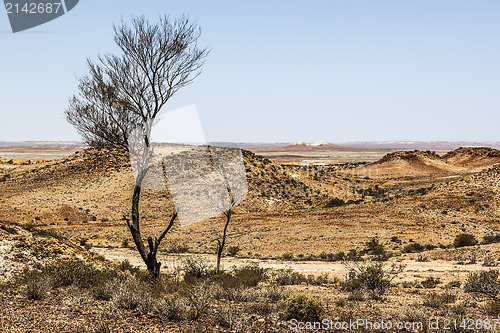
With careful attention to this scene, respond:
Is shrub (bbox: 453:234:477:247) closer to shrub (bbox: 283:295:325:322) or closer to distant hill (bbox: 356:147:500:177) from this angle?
shrub (bbox: 283:295:325:322)

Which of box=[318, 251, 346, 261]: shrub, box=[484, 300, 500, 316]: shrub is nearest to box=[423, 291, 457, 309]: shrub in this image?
box=[484, 300, 500, 316]: shrub

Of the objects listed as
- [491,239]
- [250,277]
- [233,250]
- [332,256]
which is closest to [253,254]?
[233,250]

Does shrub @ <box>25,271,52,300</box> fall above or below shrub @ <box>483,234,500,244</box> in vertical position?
above

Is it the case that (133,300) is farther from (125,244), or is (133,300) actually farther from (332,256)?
(125,244)

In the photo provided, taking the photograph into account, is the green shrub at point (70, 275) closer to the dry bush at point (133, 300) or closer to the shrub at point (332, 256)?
the dry bush at point (133, 300)

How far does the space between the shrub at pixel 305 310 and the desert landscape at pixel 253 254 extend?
26 millimetres

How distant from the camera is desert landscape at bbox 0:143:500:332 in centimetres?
816

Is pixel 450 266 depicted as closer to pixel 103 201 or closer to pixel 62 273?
pixel 62 273

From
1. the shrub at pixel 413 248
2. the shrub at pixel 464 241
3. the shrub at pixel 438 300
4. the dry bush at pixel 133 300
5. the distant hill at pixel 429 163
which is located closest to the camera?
the dry bush at pixel 133 300

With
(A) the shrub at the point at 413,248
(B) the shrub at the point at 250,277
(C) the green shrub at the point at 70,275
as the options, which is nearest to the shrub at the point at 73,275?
(C) the green shrub at the point at 70,275

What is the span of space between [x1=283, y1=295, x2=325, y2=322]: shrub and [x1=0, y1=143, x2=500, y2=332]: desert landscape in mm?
26

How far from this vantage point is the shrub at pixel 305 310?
26.0 feet

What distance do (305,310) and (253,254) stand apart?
16391 mm

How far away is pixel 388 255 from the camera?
70.0ft
